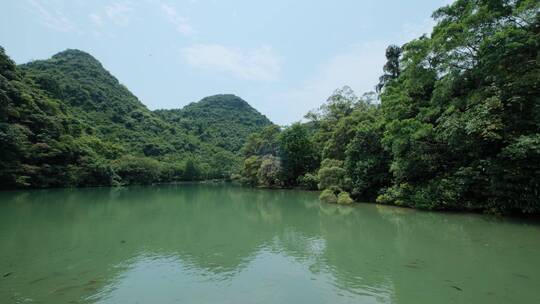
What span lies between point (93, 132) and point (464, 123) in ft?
169

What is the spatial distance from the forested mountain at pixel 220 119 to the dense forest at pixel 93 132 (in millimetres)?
305

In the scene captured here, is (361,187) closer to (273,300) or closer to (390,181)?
(390,181)

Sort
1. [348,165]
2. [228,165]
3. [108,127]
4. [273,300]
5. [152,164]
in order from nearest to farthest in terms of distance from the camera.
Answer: [273,300] < [348,165] < [152,164] < [108,127] < [228,165]

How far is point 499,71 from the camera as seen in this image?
12422 mm

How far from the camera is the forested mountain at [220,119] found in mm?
81175

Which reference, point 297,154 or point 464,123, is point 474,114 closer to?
point 464,123

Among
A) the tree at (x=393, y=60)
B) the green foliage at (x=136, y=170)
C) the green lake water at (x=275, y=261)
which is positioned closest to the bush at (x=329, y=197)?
the green lake water at (x=275, y=261)

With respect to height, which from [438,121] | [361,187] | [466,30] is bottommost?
[361,187]

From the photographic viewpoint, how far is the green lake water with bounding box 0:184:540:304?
18.9 ft

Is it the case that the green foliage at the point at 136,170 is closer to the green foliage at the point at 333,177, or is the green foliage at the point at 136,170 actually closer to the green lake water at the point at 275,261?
the green foliage at the point at 333,177

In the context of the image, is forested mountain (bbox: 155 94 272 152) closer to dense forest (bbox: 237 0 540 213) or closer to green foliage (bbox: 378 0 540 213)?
dense forest (bbox: 237 0 540 213)

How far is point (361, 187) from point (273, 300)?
16306 millimetres

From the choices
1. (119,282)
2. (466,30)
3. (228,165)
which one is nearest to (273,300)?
(119,282)

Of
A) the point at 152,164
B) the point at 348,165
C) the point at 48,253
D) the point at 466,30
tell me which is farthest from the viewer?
the point at 152,164
